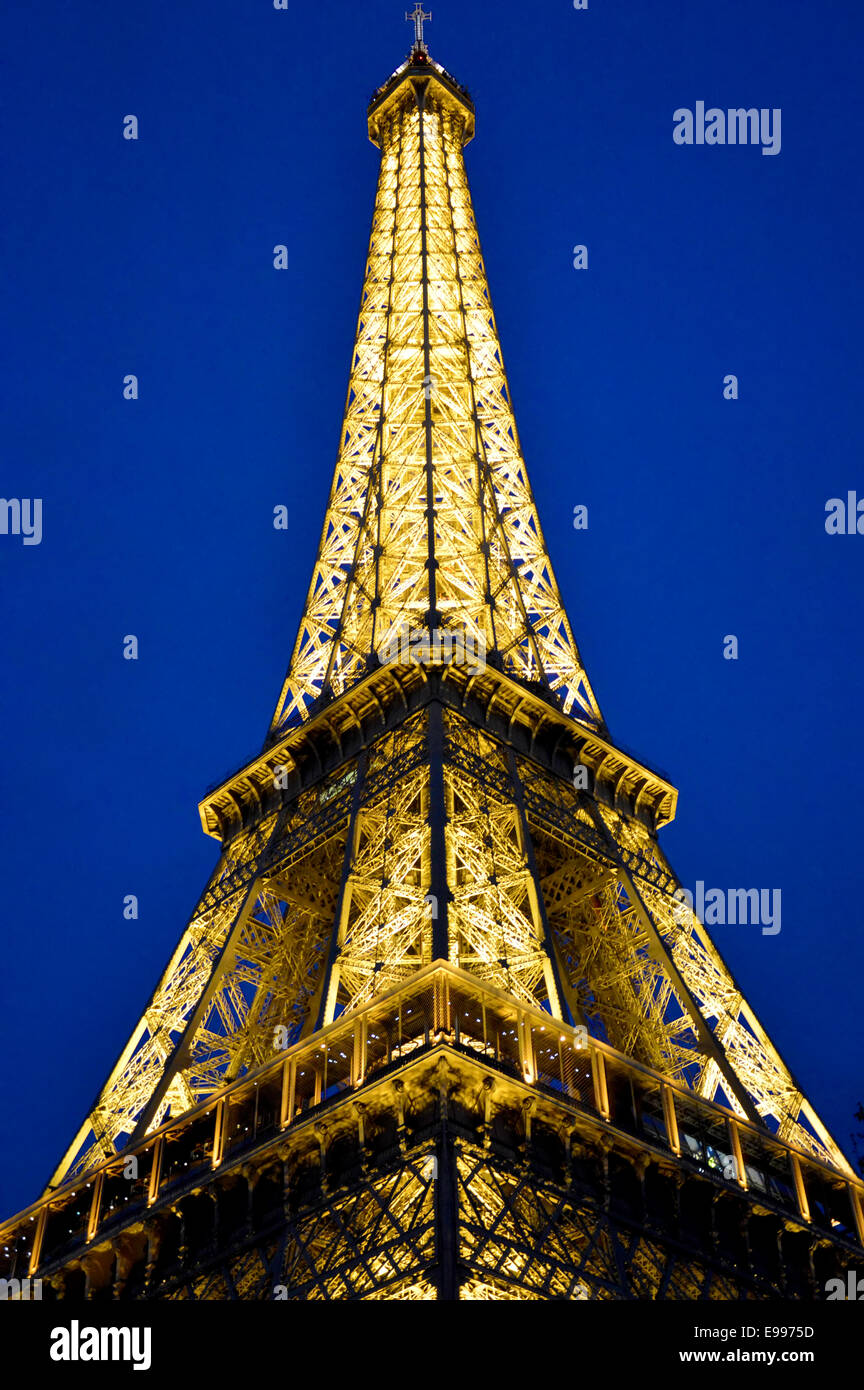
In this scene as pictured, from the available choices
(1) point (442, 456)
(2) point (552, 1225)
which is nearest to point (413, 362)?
(1) point (442, 456)

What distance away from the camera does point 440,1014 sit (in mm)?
24797

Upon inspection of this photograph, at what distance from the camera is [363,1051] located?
25.8 meters

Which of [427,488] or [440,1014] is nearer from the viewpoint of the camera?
[440,1014]

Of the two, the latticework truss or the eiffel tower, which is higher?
the latticework truss

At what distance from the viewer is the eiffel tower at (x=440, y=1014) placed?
24703mm

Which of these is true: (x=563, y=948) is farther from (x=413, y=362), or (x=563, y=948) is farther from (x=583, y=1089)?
(x=413, y=362)

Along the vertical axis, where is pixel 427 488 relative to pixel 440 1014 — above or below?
above

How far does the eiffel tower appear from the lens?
24.7 m

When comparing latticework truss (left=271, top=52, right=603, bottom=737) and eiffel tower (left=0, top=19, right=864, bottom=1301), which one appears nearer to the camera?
eiffel tower (left=0, top=19, right=864, bottom=1301)

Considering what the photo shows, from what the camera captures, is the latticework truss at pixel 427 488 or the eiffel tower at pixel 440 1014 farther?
the latticework truss at pixel 427 488

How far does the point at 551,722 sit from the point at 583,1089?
1379 centimetres

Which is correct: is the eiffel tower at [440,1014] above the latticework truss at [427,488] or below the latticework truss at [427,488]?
below
